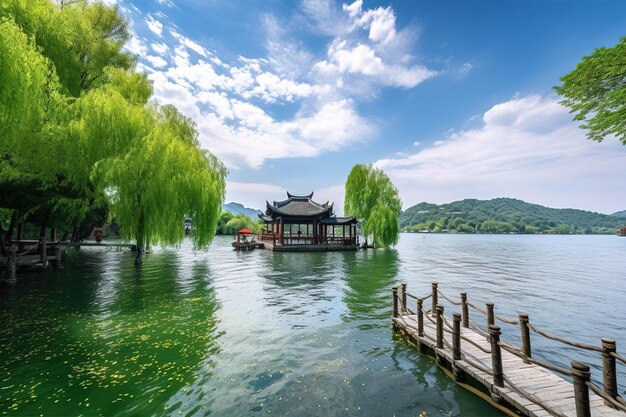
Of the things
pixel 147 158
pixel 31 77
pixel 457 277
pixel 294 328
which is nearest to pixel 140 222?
pixel 147 158

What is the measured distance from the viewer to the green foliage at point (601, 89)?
263 inches

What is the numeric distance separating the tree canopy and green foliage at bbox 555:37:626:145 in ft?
47.1

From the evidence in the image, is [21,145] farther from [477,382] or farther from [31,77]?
[477,382]

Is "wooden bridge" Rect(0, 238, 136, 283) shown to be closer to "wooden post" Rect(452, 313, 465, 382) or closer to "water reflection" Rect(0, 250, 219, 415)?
"water reflection" Rect(0, 250, 219, 415)

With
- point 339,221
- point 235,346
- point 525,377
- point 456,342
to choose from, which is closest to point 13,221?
point 235,346

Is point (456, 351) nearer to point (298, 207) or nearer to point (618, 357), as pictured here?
point (618, 357)

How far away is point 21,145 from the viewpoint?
34.6 ft

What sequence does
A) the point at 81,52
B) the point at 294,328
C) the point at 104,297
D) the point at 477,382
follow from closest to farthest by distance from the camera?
1. the point at 477,382
2. the point at 294,328
3. the point at 104,297
4. the point at 81,52

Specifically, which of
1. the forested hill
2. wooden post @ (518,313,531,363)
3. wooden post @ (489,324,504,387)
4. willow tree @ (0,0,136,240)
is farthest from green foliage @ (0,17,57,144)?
the forested hill

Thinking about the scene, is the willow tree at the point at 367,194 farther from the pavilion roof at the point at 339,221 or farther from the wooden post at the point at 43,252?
the wooden post at the point at 43,252

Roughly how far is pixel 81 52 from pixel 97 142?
22.6 feet

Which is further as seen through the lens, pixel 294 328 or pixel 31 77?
pixel 294 328

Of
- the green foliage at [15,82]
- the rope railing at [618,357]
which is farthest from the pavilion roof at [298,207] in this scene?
the rope railing at [618,357]

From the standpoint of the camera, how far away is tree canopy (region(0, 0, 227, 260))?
11344 mm
